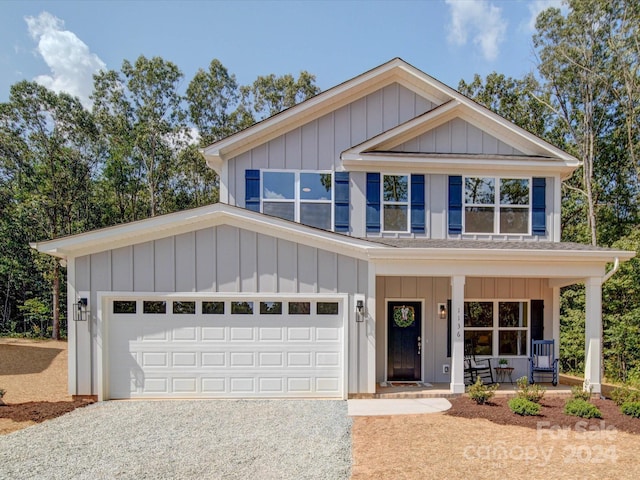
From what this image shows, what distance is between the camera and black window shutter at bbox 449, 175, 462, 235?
9797 mm

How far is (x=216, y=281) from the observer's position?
8125 mm

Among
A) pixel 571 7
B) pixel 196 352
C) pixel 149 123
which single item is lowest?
pixel 196 352

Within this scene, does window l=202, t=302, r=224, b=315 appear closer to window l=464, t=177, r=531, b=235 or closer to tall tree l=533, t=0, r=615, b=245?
window l=464, t=177, r=531, b=235

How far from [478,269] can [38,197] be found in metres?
19.5

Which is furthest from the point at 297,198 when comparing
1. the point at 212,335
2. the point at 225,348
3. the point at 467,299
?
the point at 467,299

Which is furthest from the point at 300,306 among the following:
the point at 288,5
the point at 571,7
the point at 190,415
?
the point at 571,7

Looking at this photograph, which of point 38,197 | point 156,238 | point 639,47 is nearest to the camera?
point 156,238

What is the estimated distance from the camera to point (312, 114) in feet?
33.1

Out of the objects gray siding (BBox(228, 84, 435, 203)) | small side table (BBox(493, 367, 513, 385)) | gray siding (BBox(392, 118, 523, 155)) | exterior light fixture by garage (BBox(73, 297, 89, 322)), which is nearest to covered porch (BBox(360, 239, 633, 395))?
small side table (BBox(493, 367, 513, 385))

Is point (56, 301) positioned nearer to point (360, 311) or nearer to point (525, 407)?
point (360, 311)

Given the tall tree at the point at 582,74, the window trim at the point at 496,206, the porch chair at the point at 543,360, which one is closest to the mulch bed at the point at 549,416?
the porch chair at the point at 543,360

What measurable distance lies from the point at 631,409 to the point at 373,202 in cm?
651

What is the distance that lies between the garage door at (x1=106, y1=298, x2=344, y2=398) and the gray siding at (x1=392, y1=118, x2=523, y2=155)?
473 cm

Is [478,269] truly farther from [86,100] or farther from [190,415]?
[86,100]
